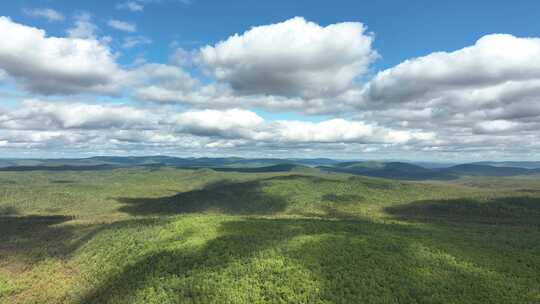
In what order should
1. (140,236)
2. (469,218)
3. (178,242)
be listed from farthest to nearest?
(469,218)
(140,236)
(178,242)

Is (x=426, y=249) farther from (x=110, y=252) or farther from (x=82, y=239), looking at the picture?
(x=82, y=239)

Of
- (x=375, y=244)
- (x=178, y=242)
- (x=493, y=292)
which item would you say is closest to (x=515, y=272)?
(x=493, y=292)

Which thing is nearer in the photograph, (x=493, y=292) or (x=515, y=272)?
(x=493, y=292)

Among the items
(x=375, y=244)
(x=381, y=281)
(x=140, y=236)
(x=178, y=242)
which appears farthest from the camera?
(x=140, y=236)

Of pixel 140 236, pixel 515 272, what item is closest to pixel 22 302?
pixel 140 236

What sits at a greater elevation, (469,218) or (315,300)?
(315,300)

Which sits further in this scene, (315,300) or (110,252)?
(110,252)

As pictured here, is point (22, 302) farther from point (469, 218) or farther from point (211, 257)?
point (469, 218)

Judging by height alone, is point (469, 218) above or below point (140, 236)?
below

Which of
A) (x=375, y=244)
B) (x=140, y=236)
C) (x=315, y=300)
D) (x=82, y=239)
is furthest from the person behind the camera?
(x=82, y=239)
